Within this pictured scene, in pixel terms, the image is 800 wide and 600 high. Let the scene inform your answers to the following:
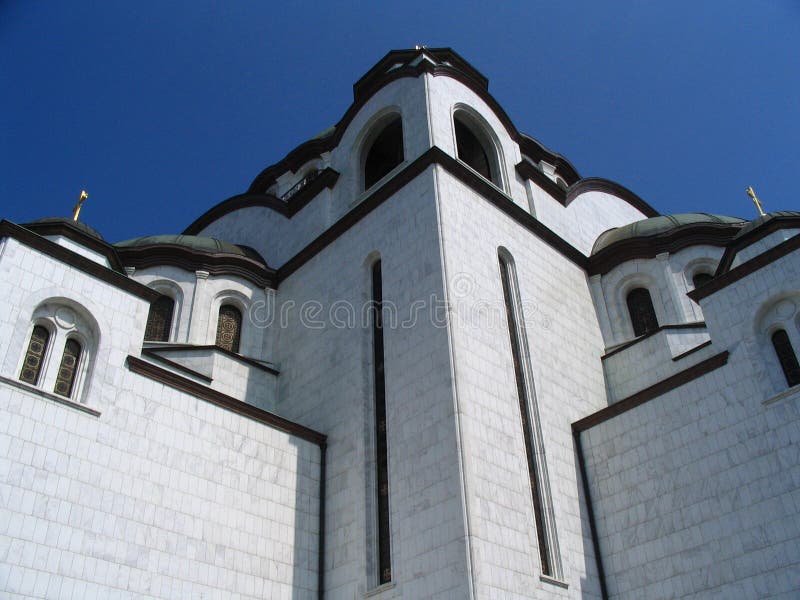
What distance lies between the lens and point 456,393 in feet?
Answer: 40.9

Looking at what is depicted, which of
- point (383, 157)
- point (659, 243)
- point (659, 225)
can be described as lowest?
point (659, 243)

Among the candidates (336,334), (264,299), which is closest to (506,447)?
(336,334)

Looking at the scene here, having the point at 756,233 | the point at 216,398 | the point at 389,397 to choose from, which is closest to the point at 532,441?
the point at 389,397

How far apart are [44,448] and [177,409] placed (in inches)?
93.3

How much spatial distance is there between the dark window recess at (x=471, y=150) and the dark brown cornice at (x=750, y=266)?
7.32 meters

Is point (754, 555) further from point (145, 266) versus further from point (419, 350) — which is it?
point (145, 266)

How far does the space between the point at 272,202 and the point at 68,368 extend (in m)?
10.5

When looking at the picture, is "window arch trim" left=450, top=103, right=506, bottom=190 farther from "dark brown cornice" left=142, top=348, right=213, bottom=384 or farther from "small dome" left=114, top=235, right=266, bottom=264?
"dark brown cornice" left=142, top=348, right=213, bottom=384

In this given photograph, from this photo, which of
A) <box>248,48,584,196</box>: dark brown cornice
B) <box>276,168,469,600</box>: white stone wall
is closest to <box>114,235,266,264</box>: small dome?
<box>276,168,469,600</box>: white stone wall

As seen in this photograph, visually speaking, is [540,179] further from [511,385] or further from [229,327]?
[229,327]

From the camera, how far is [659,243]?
62.2 ft

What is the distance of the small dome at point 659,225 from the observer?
1925 centimetres

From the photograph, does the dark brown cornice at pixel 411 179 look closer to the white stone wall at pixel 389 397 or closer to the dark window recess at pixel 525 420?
the white stone wall at pixel 389 397

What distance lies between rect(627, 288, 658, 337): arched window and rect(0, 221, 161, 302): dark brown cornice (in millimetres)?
11140
